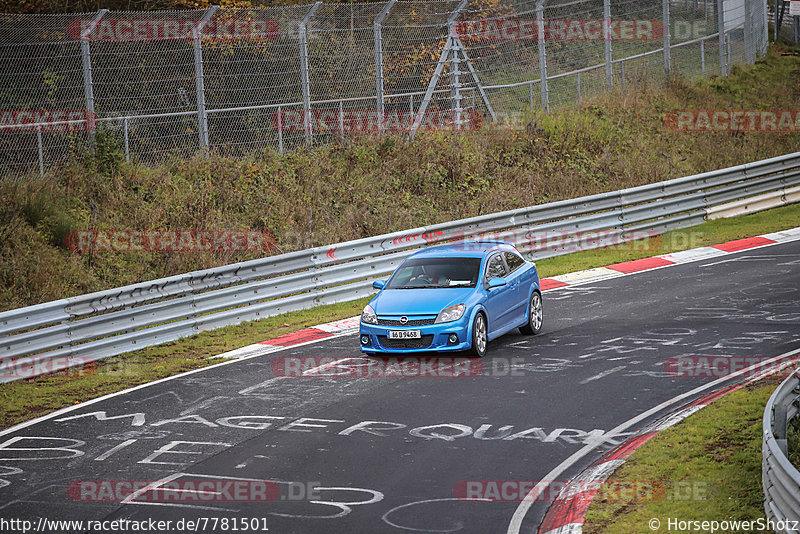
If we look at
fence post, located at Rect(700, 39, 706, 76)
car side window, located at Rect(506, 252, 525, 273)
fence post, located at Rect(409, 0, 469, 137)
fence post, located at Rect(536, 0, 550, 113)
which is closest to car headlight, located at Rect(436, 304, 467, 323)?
car side window, located at Rect(506, 252, 525, 273)

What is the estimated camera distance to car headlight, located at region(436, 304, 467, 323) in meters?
13.3

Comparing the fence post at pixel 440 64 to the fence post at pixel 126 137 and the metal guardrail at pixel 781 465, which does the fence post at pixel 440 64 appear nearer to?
the fence post at pixel 126 137

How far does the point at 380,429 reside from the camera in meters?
10.6

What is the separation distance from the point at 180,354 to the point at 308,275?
3731 mm

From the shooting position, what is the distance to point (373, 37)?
23094 millimetres

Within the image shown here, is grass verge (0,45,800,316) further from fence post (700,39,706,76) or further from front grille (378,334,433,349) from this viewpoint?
front grille (378,334,433,349)

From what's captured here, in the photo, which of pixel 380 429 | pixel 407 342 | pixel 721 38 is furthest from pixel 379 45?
pixel 721 38

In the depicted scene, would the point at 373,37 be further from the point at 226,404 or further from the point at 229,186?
the point at 226,404

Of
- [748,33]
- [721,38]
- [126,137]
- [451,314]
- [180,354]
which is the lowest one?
[180,354]

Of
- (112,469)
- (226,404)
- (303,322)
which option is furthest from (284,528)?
(303,322)

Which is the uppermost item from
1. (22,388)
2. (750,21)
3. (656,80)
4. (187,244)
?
→ (750,21)

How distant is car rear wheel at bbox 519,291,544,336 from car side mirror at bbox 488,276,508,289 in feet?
3.00

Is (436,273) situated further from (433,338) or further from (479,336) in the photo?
(433,338)

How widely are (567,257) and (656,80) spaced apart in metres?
12.2
